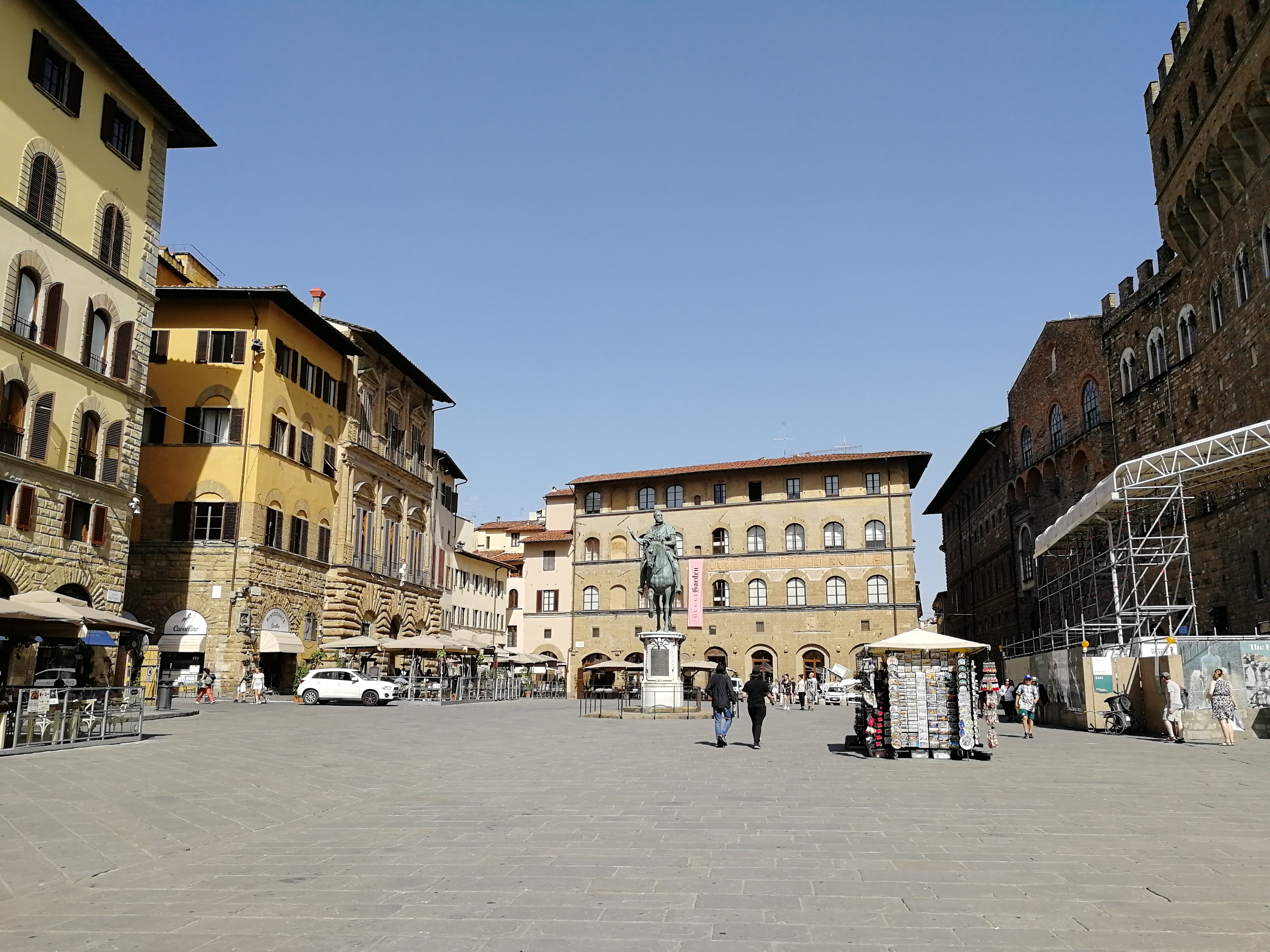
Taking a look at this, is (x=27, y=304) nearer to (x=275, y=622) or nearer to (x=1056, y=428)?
(x=275, y=622)

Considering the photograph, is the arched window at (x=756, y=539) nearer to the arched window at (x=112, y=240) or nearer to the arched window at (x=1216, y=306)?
the arched window at (x=1216, y=306)

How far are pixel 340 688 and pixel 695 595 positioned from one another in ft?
94.1

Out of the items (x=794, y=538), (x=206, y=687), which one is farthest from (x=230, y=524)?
(x=794, y=538)

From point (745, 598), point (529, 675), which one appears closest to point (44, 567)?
point (529, 675)

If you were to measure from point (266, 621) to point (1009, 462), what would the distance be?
36.8 meters

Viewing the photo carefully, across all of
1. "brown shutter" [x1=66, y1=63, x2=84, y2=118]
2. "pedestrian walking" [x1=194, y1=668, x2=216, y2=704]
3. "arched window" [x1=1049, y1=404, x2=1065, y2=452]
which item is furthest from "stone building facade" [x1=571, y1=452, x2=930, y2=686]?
"brown shutter" [x1=66, y1=63, x2=84, y2=118]

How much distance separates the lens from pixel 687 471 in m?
62.4

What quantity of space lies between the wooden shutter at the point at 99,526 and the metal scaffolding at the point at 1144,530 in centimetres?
2501

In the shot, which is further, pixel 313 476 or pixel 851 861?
pixel 313 476

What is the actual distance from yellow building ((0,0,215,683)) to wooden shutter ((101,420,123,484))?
34mm

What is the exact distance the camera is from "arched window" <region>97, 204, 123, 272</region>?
1040 inches

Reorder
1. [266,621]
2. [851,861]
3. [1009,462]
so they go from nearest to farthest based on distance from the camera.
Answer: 1. [851,861]
2. [266,621]
3. [1009,462]

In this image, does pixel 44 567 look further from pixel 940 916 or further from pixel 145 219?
pixel 940 916

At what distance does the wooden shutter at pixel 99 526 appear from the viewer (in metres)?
26.2
